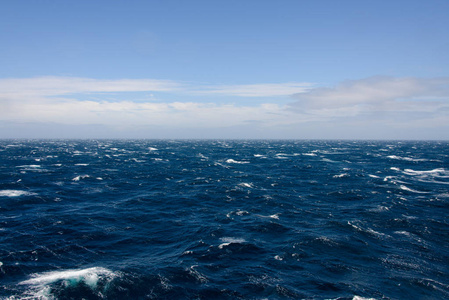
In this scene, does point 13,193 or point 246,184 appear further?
point 246,184

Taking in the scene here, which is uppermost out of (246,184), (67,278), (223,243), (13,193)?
(246,184)

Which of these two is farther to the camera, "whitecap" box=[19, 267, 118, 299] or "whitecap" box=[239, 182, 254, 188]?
"whitecap" box=[239, 182, 254, 188]

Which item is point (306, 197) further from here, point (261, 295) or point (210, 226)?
point (261, 295)

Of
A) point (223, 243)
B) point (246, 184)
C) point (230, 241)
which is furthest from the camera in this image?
point (246, 184)

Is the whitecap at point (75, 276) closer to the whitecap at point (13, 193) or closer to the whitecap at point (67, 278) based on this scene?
the whitecap at point (67, 278)

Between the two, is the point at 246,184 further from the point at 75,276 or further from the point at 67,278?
the point at 67,278

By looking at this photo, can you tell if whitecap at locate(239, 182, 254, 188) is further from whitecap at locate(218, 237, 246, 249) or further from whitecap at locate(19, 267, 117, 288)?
whitecap at locate(19, 267, 117, 288)

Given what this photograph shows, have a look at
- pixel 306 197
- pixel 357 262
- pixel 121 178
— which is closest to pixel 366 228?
pixel 357 262

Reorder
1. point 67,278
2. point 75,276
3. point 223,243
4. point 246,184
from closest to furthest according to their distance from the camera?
point 67,278 → point 75,276 → point 223,243 → point 246,184

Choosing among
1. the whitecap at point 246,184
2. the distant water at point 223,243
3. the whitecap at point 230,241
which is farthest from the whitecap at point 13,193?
the whitecap at point 246,184

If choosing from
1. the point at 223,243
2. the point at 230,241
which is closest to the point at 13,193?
the point at 223,243

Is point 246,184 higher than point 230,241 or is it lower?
higher

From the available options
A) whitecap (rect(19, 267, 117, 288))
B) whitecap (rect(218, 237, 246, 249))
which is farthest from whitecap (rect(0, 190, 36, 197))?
whitecap (rect(218, 237, 246, 249))

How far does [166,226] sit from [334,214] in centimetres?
2276
